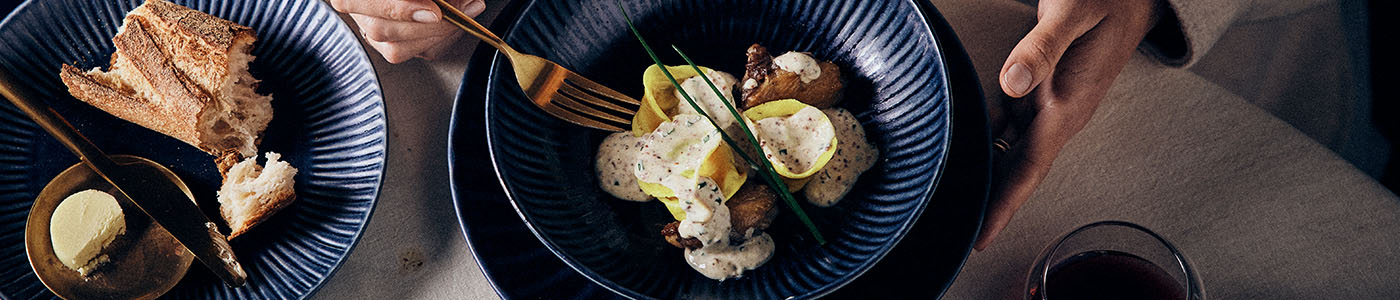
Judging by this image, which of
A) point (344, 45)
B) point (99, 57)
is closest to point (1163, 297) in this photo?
point (344, 45)

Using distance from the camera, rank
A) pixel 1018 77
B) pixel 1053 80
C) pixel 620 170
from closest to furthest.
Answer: pixel 1018 77
pixel 620 170
pixel 1053 80

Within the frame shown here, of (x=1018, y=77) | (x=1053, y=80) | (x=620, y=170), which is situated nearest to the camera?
(x=1018, y=77)

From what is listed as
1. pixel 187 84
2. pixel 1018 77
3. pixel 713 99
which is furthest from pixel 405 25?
pixel 1018 77

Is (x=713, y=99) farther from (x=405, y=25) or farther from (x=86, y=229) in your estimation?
(x=86, y=229)

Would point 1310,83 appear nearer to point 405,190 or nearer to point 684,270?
point 684,270

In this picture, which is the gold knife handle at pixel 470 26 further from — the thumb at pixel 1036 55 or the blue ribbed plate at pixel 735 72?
the thumb at pixel 1036 55

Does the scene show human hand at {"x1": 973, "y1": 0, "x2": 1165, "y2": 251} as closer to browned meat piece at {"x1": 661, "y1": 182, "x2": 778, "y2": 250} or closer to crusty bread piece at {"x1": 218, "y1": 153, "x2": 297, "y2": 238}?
browned meat piece at {"x1": 661, "y1": 182, "x2": 778, "y2": 250}
